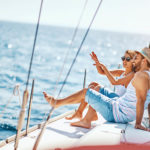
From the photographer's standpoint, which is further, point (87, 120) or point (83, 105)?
point (83, 105)

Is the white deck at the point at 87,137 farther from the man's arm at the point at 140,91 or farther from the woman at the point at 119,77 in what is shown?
the woman at the point at 119,77

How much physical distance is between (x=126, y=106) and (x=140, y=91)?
0.23 metres

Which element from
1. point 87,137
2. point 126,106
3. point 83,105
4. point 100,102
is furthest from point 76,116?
point 87,137

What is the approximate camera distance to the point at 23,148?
219cm

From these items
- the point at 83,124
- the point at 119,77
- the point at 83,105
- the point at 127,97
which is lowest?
the point at 83,124

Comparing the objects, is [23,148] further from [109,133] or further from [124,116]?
[124,116]

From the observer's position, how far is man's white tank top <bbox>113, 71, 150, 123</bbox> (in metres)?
2.46

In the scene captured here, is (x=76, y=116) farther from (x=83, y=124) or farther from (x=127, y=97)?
(x=127, y=97)

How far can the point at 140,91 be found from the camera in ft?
7.66

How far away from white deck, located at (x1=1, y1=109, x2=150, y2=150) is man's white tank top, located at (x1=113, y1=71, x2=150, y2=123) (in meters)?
0.07

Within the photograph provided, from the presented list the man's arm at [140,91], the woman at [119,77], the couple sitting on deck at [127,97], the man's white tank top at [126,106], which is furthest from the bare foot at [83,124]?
the man's arm at [140,91]

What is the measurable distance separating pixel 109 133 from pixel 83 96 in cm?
52

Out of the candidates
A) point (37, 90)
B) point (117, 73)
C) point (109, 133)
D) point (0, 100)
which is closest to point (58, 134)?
point (109, 133)

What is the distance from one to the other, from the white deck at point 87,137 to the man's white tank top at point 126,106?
0.24 ft
